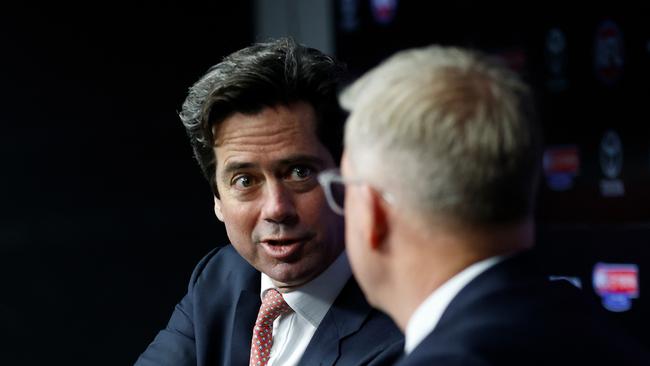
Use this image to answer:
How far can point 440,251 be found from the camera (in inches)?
40.7

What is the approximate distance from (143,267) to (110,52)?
799mm

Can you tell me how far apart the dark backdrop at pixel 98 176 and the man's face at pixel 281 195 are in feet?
5.96

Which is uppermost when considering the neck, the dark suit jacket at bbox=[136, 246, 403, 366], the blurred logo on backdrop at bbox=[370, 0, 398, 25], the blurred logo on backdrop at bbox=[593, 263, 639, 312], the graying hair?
the graying hair

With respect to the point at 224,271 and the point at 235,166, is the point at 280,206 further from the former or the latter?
the point at 224,271

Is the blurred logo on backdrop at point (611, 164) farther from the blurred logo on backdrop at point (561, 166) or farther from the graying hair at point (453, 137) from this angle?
the graying hair at point (453, 137)

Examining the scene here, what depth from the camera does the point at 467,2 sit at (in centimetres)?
307

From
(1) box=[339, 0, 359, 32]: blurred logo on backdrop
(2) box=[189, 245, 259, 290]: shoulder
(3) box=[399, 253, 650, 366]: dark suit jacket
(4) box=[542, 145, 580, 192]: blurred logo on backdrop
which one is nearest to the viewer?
(3) box=[399, 253, 650, 366]: dark suit jacket

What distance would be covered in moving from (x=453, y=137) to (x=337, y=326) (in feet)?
2.16

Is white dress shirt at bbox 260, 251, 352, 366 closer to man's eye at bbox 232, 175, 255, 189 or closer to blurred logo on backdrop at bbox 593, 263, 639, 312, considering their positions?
man's eye at bbox 232, 175, 255, 189

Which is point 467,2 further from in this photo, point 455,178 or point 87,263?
point 455,178

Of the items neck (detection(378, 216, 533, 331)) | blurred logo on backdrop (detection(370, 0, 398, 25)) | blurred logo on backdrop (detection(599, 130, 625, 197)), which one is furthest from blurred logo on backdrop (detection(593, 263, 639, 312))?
neck (detection(378, 216, 533, 331))

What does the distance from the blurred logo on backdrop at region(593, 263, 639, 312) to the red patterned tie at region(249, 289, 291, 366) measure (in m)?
1.44

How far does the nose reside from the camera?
154 centimetres

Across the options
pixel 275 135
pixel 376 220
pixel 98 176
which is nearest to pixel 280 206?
pixel 275 135
